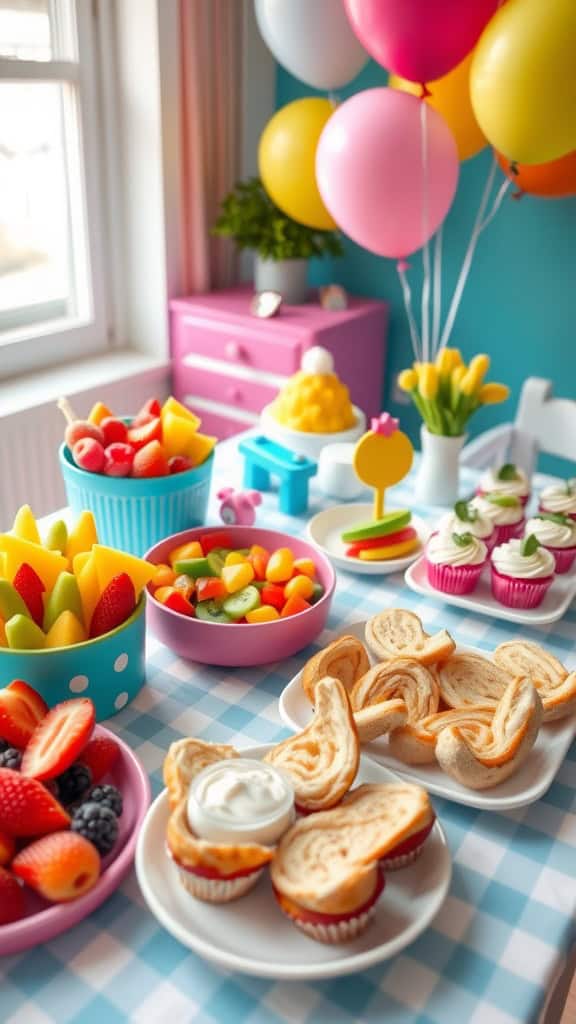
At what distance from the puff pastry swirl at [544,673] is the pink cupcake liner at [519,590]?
138 millimetres

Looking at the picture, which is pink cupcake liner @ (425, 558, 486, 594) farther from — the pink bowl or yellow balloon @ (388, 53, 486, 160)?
yellow balloon @ (388, 53, 486, 160)

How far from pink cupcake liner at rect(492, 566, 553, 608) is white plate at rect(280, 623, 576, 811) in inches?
9.9

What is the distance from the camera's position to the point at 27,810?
719 millimetres

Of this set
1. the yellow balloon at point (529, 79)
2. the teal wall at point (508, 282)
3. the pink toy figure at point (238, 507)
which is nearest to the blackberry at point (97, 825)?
the pink toy figure at point (238, 507)

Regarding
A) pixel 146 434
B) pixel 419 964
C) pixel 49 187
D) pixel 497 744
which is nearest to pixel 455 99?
pixel 146 434

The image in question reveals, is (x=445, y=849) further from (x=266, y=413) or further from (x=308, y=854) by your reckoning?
(x=266, y=413)

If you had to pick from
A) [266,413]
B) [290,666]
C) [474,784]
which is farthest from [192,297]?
[474,784]

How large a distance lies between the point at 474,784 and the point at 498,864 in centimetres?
7

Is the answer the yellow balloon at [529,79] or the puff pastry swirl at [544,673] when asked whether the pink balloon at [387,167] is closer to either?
the yellow balloon at [529,79]

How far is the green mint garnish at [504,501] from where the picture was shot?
4.23 ft

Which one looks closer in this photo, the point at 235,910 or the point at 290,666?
the point at 235,910

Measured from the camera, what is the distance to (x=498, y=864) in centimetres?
79

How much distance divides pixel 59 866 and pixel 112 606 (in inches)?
12.0

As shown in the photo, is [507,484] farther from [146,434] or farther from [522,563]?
[146,434]
